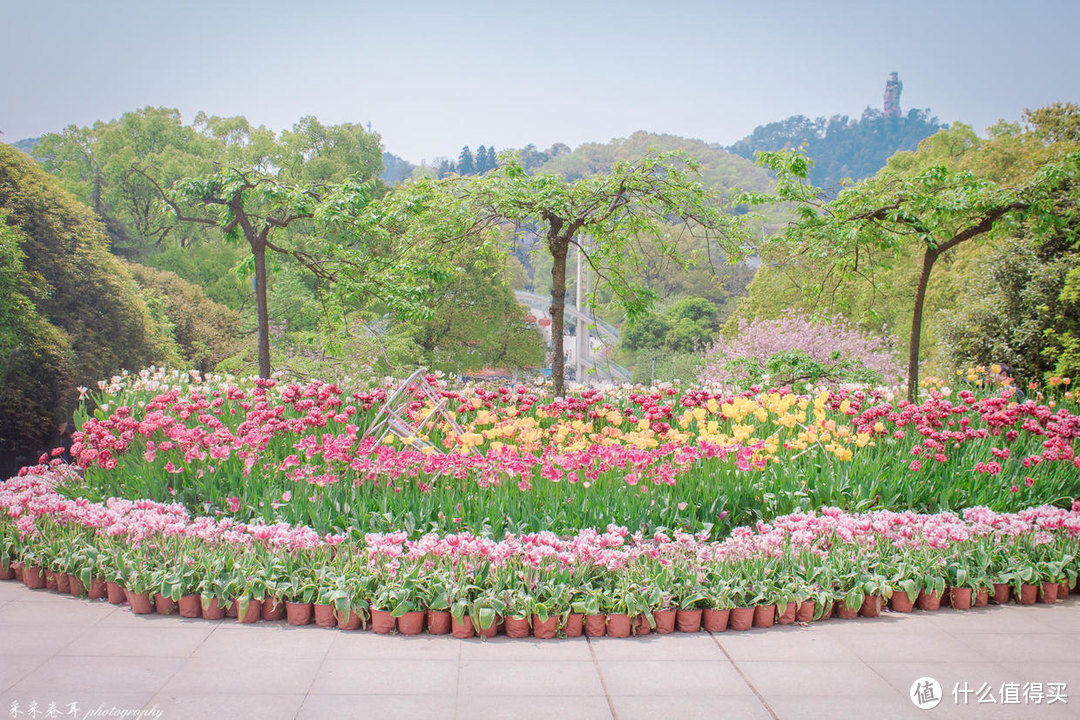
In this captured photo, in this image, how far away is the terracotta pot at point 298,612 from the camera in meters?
2.60

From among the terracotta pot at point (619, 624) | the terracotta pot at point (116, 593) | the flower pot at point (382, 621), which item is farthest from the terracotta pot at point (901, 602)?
the terracotta pot at point (116, 593)

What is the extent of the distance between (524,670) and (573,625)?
12.1 inches

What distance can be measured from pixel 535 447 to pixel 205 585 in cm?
171

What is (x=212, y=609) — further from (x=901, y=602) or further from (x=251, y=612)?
(x=901, y=602)

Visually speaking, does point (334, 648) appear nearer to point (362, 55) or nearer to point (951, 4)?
point (362, 55)

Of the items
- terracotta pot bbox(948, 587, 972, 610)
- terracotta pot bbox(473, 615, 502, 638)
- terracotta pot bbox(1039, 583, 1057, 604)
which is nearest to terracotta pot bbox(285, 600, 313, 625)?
terracotta pot bbox(473, 615, 502, 638)

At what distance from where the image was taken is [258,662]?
2.31 metres

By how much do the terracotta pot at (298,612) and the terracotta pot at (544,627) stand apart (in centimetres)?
81

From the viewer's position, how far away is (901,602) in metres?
2.83

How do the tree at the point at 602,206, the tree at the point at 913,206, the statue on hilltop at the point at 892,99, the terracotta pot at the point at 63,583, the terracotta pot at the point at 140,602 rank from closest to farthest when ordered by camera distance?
the terracotta pot at the point at 140,602
the terracotta pot at the point at 63,583
the tree at the point at 913,206
the tree at the point at 602,206
the statue on hilltop at the point at 892,99

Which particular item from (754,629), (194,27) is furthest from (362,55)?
(754,629)

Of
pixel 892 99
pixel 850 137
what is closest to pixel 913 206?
pixel 850 137

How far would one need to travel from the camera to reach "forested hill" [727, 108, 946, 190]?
2428 inches

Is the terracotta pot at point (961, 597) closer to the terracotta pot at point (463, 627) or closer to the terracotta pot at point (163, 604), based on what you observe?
the terracotta pot at point (463, 627)
